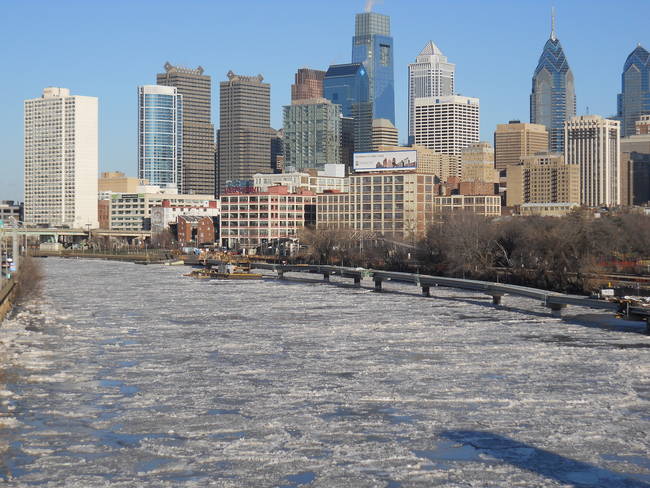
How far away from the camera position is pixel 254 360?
168 feet

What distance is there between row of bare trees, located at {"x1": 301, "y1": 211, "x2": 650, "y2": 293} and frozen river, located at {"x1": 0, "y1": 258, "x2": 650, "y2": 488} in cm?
3652

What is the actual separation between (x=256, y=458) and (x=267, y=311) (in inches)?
1967

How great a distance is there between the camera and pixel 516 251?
12912cm

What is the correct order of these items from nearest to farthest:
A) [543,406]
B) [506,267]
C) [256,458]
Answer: [256,458] < [543,406] < [506,267]

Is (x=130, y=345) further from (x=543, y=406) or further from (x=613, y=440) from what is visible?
(x=613, y=440)

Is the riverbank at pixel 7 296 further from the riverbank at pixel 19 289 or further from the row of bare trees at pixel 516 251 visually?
the row of bare trees at pixel 516 251

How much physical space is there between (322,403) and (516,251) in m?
92.8

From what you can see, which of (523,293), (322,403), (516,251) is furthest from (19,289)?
(322,403)

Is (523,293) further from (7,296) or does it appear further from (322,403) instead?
(322,403)

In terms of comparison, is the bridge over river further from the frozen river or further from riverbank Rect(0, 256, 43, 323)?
riverbank Rect(0, 256, 43, 323)

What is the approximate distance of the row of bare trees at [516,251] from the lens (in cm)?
10919

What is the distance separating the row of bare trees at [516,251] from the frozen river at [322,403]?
36523 millimetres

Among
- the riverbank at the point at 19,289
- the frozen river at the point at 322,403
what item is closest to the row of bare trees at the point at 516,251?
the frozen river at the point at 322,403

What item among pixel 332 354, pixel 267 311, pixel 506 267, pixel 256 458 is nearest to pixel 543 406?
pixel 256 458
